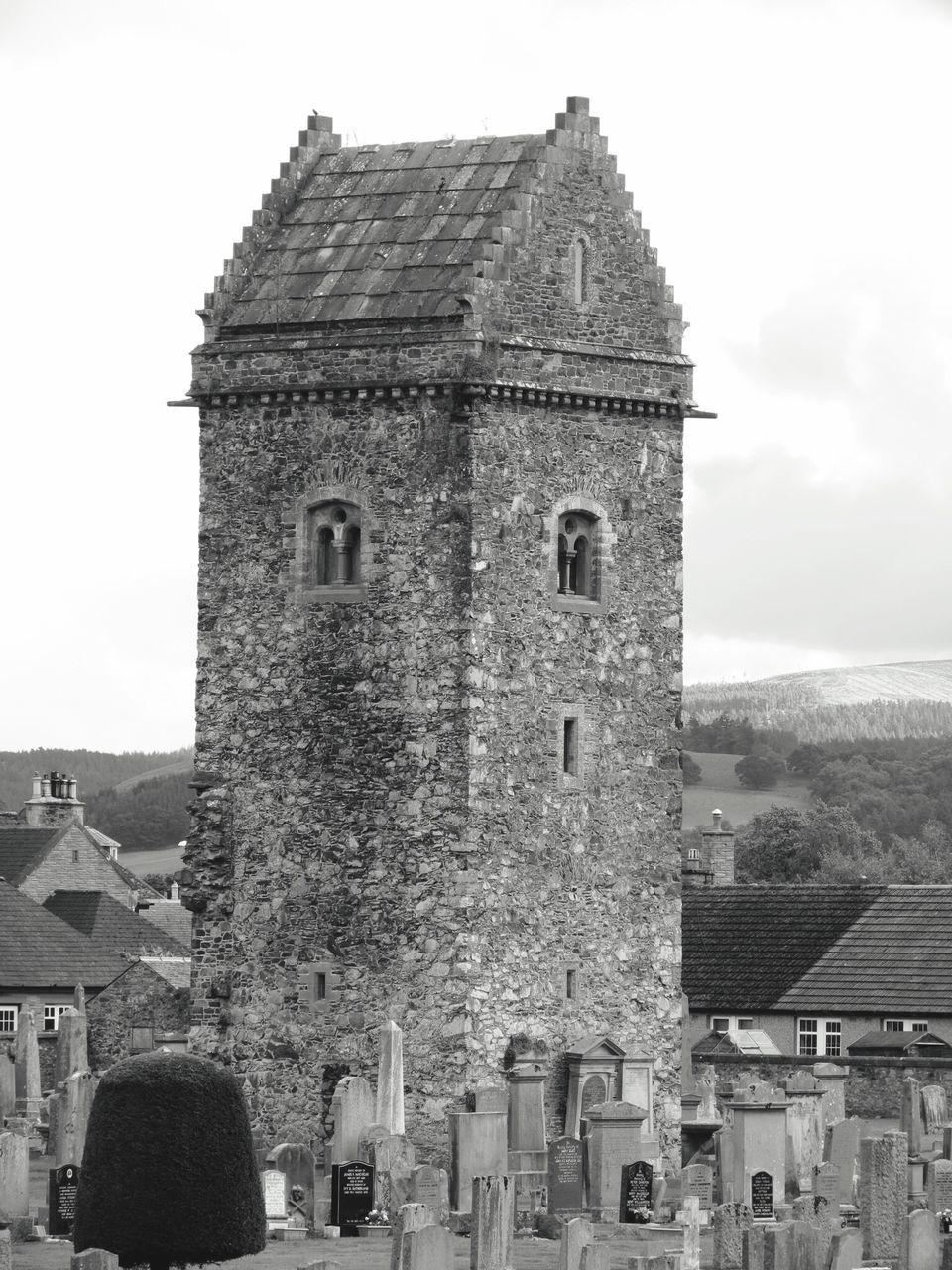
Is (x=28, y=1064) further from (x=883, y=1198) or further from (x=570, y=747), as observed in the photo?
(x=883, y=1198)

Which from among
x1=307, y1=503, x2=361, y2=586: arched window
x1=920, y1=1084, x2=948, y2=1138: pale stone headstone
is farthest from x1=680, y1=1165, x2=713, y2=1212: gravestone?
x1=920, y1=1084, x2=948, y2=1138: pale stone headstone

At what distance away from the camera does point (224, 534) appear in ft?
154

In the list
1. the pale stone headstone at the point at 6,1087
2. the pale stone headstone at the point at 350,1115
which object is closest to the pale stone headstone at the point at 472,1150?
the pale stone headstone at the point at 350,1115

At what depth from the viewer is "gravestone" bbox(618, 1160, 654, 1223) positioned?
40.4m

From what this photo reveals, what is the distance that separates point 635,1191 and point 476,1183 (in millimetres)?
5544

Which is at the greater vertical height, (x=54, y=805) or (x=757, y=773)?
(x=757, y=773)

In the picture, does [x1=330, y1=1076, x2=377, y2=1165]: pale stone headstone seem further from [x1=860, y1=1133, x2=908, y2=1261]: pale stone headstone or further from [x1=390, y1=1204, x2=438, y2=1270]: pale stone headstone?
[x1=860, y1=1133, x2=908, y2=1261]: pale stone headstone

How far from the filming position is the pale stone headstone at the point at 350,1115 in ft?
136

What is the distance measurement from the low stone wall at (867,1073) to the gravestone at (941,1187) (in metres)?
14.7

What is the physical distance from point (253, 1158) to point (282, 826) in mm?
11215

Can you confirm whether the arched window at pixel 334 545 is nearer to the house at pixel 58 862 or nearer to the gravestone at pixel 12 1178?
the gravestone at pixel 12 1178

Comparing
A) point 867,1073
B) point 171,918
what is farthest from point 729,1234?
point 171,918

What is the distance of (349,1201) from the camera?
39406 mm

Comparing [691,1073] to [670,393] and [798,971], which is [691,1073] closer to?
[798,971]
